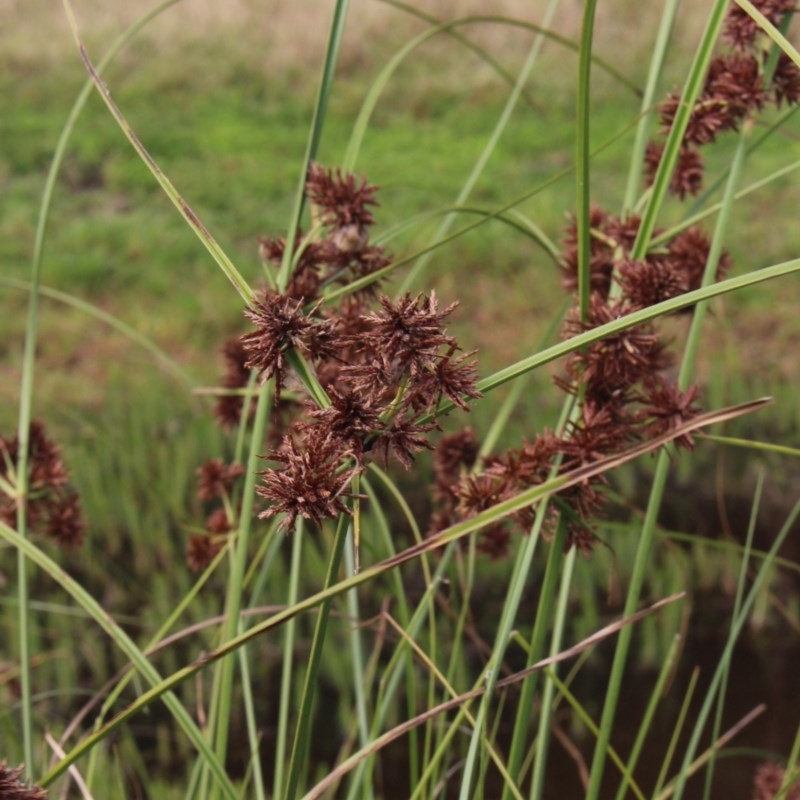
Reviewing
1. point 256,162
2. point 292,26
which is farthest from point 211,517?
point 292,26

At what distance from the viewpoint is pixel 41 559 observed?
0.69m

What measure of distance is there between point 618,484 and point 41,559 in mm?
1921

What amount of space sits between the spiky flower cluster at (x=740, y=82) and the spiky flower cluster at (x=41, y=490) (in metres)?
0.52

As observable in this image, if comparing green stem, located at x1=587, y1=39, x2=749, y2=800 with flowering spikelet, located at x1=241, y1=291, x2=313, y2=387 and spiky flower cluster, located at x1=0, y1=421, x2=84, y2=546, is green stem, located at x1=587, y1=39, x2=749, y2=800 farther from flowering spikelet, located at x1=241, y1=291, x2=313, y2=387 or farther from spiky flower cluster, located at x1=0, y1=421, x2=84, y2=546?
spiky flower cluster, located at x1=0, y1=421, x2=84, y2=546

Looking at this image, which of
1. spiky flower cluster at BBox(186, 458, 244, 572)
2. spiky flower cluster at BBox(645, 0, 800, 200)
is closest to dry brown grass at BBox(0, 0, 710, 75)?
spiky flower cluster at BBox(186, 458, 244, 572)

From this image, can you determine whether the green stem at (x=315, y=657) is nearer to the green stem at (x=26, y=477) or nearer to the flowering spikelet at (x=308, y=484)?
the flowering spikelet at (x=308, y=484)

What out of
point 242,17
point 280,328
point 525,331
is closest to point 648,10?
point 242,17

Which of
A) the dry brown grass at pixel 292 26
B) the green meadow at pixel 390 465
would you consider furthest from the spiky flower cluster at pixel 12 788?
the dry brown grass at pixel 292 26

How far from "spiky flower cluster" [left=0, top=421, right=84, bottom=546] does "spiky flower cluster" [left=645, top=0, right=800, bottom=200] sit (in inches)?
20.4

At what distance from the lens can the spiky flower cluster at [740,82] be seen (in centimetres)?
76

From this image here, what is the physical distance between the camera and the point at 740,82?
77 cm

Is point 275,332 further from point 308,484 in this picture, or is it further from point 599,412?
point 599,412

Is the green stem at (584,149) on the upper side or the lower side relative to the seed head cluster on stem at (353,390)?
upper

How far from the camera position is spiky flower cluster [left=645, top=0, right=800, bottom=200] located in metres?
0.76
